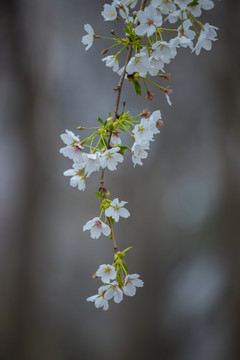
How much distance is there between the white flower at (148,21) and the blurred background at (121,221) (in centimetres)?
112

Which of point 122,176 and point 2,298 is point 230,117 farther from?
point 2,298

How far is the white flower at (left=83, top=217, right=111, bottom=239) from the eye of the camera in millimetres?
429

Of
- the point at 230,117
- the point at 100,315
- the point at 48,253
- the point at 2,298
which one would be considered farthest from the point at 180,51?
the point at 2,298

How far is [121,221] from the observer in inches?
58.7

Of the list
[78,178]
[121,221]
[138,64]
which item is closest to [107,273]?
[78,178]

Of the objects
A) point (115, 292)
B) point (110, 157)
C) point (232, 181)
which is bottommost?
point (115, 292)

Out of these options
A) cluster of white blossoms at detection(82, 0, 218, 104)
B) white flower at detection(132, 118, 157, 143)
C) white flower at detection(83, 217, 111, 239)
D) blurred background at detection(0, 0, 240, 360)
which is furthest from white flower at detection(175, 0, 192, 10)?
blurred background at detection(0, 0, 240, 360)

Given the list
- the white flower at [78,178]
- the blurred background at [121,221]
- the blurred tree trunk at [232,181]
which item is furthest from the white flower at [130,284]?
the blurred tree trunk at [232,181]

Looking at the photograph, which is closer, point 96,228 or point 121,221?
point 96,228

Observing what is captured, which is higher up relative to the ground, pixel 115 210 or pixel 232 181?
pixel 232 181

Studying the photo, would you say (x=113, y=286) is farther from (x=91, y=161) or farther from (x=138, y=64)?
(x=138, y=64)

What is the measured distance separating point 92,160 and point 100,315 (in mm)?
1266

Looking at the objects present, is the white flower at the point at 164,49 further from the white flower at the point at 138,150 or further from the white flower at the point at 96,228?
the white flower at the point at 96,228

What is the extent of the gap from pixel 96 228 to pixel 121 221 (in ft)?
3.47
